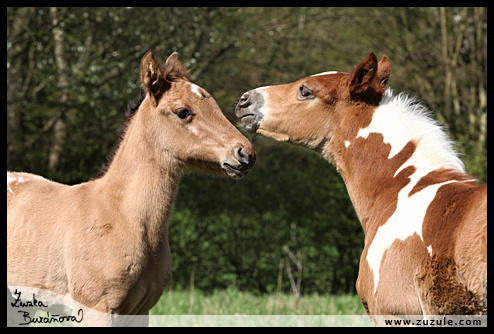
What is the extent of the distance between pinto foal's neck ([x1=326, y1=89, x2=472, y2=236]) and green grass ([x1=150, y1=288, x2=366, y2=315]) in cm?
359

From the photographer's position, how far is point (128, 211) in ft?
13.0

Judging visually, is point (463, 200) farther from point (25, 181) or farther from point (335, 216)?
point (335, 216)

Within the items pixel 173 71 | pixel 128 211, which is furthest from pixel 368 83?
pixel 128 211

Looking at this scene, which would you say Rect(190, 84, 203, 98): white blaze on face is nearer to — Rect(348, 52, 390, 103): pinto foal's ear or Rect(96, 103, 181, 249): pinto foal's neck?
Rect(96, 103, 181, 249): pinto foal's neck

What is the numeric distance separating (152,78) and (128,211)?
3.21 feet

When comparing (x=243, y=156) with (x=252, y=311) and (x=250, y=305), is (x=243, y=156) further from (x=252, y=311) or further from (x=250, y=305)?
(x=250, y=305)

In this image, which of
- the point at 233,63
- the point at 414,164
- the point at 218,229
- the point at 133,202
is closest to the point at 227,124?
the point at 133,202

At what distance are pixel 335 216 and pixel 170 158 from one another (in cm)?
593

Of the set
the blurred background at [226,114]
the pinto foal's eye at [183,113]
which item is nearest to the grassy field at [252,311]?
the blurred background at [226,114]

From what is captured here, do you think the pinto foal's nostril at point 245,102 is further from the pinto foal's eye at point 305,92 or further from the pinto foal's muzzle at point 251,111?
the pinto foal's eye at point 305,92

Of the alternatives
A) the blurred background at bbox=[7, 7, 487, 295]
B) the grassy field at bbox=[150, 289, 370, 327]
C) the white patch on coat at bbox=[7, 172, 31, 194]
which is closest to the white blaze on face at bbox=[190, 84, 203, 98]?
the white patch on coat at bbox=[7, 172, 31, 194]

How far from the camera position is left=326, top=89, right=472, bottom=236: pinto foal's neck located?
3.46m

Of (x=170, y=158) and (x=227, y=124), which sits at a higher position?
(x=227, y=124)

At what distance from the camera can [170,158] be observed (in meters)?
4.05
